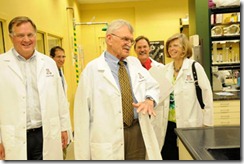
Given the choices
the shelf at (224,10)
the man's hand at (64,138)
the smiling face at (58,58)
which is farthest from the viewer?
the shelf at (224,10)

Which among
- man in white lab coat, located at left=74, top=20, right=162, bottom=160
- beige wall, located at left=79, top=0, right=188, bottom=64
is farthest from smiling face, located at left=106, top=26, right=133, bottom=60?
beige wall, located at left=79, top=0, right=188, bottom=64

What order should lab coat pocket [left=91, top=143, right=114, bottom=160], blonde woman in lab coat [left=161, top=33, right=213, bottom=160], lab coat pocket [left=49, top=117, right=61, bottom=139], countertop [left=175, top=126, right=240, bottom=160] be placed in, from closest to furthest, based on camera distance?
countertop [left=175, top=126, right=240, bottom=160] → lab coat pocket [left=91, top=143, right=114, bottom=160] → lab coat pocket [left=49, top=117, right=61, bottom=139] → blonde woman in lab coat [left=161, top=33, right=213, bottom=160]

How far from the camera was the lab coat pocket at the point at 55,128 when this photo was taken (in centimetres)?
132

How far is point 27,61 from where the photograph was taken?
1.29 metres

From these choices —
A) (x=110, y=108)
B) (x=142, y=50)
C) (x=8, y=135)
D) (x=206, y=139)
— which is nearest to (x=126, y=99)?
(x=110, y=108)

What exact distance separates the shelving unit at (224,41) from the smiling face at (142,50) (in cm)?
164

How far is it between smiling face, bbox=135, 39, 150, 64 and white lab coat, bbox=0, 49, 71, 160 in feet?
2.58

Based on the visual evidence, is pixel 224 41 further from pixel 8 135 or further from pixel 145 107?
pixel 8 135

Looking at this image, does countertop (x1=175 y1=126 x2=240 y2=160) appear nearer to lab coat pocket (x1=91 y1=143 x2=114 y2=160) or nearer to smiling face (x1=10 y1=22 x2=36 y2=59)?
lab coat pocket (x1=91 y1=143 x2=114 y2=160)

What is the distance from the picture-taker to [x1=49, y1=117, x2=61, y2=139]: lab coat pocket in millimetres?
1320

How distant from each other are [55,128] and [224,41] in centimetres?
270

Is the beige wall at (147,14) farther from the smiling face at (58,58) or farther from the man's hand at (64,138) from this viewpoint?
the man's hand at (64,138)

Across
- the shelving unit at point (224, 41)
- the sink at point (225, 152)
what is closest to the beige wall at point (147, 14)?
the shelving unit at point (224, 41)

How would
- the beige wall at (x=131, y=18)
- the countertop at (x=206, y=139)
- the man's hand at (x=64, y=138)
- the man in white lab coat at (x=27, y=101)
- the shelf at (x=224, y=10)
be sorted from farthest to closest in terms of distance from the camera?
the beige wall at (x=131, y=18), the shelf at (x=224, y=10), the man's hand at (x=64, y=138), the man in white lab coat at (x=27, y=101), the countertop at (x=206, y=139)
